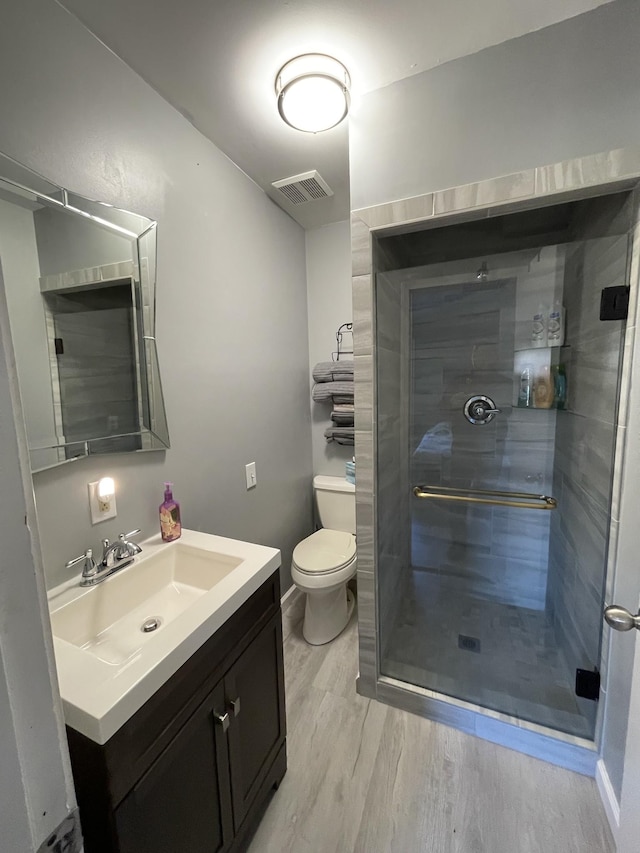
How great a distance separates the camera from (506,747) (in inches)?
54.9

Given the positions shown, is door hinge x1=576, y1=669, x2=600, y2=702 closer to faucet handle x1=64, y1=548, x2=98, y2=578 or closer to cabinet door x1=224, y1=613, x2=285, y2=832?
cabinet door x1=224, y1=613, x2=285, y2=832

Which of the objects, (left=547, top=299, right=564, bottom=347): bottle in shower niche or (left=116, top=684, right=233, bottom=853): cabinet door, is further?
(left=547, top=299, right=564, bottom=347): bottle in shower niche

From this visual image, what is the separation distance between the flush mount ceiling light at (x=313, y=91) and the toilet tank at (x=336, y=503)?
71.9 inches

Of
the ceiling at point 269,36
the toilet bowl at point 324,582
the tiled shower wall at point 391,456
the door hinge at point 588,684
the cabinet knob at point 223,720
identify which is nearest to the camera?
the cabinet knob at point 223,720

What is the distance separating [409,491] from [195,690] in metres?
1.39

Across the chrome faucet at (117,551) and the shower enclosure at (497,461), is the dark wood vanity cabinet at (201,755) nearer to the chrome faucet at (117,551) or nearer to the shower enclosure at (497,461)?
the chrome faucet at (117,551)

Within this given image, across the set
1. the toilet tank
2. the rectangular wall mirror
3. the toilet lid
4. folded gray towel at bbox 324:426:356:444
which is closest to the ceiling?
the rectangular wall mirror

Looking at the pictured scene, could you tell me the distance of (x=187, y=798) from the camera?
2.76ft

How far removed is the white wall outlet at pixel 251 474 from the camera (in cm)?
185

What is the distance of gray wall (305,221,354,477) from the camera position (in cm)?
233

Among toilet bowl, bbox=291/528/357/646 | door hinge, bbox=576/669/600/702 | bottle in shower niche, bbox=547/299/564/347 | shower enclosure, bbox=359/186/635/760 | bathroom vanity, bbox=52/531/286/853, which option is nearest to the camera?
bathroom vanity, bbox=52/531/286/853

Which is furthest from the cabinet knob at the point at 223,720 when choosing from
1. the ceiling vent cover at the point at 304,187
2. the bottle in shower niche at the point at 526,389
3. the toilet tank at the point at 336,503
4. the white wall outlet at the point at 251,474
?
the ceiling vent cover at the point at 304,187

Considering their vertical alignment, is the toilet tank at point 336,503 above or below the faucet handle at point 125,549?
below

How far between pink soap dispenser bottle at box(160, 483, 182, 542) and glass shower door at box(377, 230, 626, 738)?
2.75 ft
